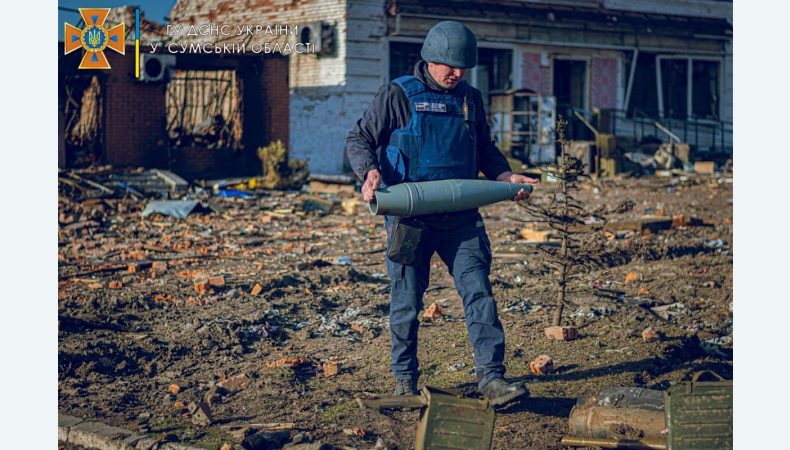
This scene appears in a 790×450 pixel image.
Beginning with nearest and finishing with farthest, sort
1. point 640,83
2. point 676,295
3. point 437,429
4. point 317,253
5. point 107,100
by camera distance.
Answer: point 437,429 → point 676,295 → point 317,253 → point 107,100 → point 640,83

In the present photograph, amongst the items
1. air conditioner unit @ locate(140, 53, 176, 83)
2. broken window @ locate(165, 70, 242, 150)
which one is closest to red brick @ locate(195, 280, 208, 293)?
air conditioner unit @ locate(140, 53, 176, 83)

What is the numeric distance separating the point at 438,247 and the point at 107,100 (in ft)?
50.3

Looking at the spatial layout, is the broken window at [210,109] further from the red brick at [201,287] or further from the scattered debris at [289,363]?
the scattered debris at [289,363]

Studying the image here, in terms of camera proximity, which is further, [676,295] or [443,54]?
[676,295]

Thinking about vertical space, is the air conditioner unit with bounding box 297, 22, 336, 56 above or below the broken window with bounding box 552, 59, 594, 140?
above

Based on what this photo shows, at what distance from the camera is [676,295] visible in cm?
871

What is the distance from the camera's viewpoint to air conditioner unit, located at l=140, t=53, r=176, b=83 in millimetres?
19372

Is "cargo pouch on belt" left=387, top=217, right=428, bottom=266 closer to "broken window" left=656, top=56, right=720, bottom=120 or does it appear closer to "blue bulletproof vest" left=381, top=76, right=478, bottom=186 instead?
"blue bulletproof vest" left=381, top=76, right=478, bottom=186

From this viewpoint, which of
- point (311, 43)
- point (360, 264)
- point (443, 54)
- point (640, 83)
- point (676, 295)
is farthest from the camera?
point (640, 83)

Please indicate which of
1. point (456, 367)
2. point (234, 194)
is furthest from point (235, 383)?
point (234, 194)

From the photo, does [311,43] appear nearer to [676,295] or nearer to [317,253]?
[317,253]

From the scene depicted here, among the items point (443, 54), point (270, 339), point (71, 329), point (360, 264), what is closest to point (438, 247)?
point (443, 54)

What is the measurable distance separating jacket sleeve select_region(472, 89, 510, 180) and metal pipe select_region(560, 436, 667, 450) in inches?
63.6

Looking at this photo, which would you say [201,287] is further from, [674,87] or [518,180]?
[674,87]
